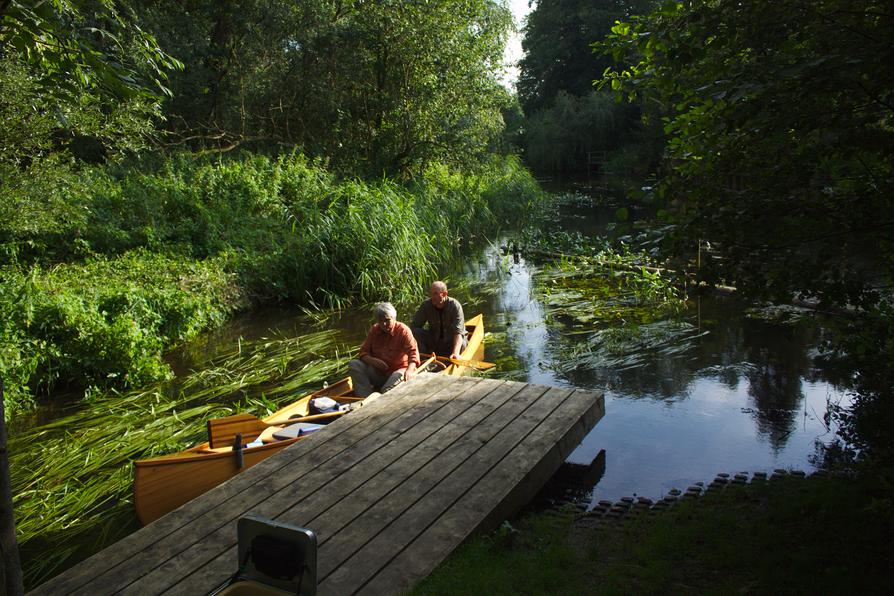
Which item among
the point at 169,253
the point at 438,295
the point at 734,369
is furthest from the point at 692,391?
the point at 169,253

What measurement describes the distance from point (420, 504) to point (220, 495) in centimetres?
152

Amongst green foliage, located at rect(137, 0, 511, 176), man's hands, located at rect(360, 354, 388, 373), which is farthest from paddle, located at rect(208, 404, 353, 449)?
green foliage, located at rect(137, 0, 511, 176)

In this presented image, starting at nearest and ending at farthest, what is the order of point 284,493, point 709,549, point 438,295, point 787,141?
point 787,141
point 709,549
point 284,493
point 438,295

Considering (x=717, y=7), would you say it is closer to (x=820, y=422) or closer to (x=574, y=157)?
(x=820, y=422)

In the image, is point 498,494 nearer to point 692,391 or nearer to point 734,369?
point 692,391

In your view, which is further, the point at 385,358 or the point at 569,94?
the point at 569,94

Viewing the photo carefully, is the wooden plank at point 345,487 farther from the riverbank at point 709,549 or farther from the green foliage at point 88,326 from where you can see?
the green foliage at point 88,326

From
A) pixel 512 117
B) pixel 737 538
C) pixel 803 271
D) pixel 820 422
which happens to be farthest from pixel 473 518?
pixel 512 117

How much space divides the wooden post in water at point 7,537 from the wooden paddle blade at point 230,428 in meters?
3.50

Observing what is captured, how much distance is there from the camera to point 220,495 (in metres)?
5.27

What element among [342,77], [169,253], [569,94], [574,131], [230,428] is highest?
[569,94]

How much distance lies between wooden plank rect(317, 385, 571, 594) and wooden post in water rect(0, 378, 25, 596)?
1.71m

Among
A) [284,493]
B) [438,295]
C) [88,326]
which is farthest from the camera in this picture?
[88,326]

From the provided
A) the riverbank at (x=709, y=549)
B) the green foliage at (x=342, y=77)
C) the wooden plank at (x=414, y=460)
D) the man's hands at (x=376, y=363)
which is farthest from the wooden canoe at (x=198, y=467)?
the green foliage at (x=342, y=77)
